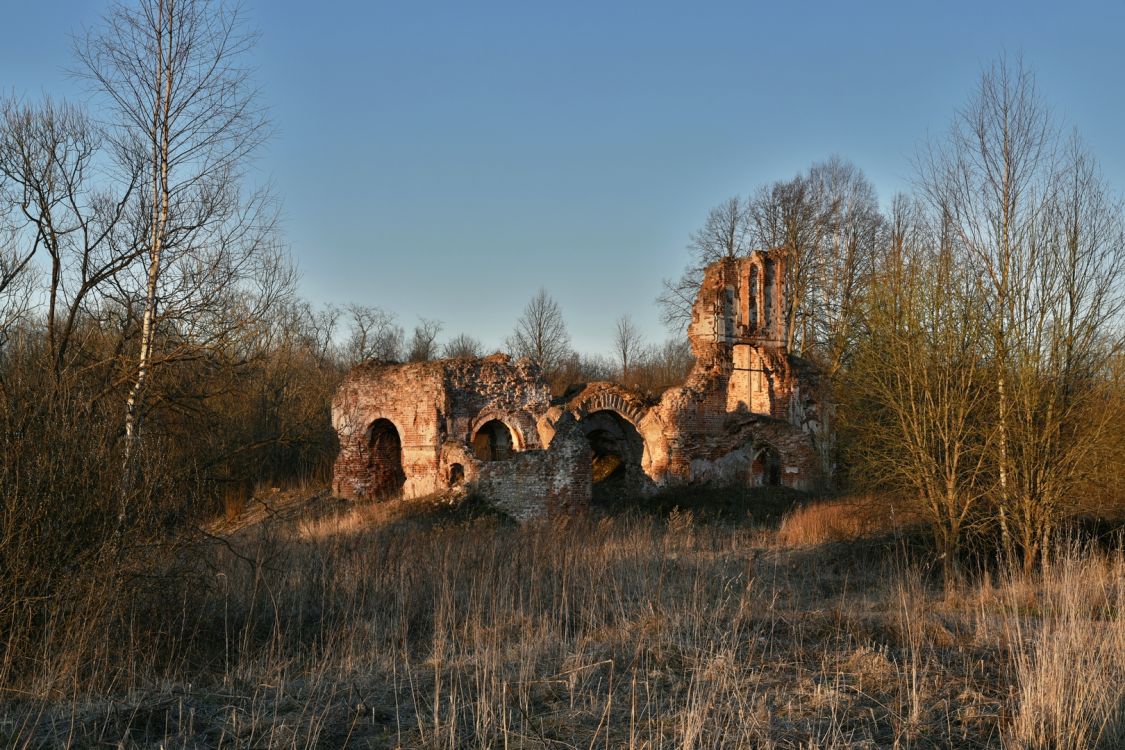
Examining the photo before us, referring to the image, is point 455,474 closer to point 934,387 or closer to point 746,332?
point 746,332

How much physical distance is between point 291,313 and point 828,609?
26.8 metres

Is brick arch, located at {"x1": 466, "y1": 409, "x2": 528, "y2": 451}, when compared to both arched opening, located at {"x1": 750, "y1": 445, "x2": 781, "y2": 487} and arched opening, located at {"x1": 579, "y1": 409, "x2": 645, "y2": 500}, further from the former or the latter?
arched opening, located at {"x1": 750, "y1": 445, "x2": 781, "y2": 487}

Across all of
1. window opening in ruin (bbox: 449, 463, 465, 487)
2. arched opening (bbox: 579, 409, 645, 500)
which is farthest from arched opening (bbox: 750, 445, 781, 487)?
window opening in ruin (bbox: 449, 463, 465, 487)

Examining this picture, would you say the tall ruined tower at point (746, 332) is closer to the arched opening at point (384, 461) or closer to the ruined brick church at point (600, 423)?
the ruined brick church at point (600, 423)

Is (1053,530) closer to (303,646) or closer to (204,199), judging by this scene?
(303,646)

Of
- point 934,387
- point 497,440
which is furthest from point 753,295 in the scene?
point 934,387

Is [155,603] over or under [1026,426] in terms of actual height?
under

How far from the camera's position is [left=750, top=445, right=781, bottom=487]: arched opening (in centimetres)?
2017

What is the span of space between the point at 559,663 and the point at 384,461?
14.3m

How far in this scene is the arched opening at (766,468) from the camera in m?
20.2

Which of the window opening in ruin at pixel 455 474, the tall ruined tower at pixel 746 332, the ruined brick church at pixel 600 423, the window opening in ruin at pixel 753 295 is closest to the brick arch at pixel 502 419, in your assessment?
the ruined brick church at pixel 600 423

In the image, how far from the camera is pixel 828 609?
25.6ft

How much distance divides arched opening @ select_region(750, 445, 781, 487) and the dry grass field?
34.3ft

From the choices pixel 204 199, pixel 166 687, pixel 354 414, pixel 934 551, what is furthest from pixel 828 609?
pixel 354 414
